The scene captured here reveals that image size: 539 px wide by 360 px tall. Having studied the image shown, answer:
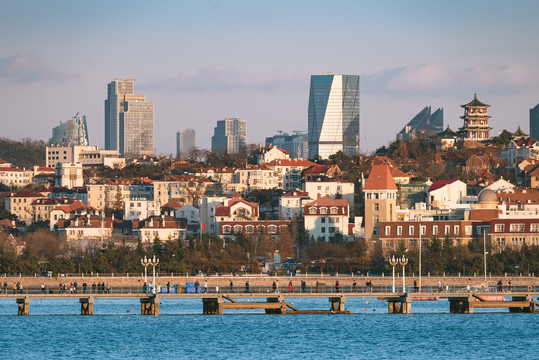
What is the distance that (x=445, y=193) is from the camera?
143375 millimetres

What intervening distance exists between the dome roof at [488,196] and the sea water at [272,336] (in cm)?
5107

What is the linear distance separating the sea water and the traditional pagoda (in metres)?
101

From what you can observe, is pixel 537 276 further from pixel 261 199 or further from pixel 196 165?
pixel 196 165

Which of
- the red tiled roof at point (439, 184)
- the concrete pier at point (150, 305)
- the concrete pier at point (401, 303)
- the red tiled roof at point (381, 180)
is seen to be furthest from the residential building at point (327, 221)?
the concrete pier at point (150, 305)

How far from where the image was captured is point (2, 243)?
425 ft

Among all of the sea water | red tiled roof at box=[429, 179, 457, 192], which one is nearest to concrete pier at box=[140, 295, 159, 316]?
the sea water

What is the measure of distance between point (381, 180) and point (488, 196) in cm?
1071

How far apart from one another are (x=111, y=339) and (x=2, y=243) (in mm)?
65166

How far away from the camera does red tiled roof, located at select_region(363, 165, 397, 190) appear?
132000 mm

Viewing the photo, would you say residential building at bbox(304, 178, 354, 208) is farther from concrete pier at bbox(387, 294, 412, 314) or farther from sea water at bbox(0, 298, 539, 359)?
concrete pier at bbox(387, 294, 412, 314)

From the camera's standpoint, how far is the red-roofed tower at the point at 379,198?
13138 centimetres

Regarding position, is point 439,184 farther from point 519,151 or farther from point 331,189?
point 519,151

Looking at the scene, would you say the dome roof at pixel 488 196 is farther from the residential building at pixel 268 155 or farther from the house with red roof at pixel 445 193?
the residential building at pixel 268 155

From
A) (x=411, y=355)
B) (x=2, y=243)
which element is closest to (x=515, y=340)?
(x=411, y=355)
